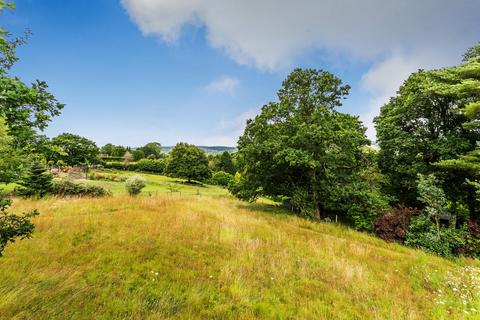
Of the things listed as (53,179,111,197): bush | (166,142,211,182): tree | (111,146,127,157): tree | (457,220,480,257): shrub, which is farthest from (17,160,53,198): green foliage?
(111,146,127,157): tree

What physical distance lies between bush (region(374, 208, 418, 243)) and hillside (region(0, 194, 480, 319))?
6.74 feet

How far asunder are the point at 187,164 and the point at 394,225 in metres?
39.4

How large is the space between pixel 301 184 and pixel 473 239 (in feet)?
29.0

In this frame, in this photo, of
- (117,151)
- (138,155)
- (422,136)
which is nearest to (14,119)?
(422,136)

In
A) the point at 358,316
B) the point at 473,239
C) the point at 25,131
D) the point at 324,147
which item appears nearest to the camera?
the point at 25,131

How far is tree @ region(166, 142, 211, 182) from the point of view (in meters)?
44.3

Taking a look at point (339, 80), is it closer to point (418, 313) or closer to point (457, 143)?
point (457, 143)

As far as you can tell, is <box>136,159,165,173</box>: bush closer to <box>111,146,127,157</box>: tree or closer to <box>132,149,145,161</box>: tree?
<box>132,149,145,161</box>: tree

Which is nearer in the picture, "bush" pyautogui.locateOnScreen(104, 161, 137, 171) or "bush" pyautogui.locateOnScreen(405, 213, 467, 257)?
"bush" pyautogui.locateOnScreen(405, 213, 467, 257)

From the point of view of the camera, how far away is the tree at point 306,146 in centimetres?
1286

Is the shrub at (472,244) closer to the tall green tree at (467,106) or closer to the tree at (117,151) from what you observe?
the tall green tree at (467,106)

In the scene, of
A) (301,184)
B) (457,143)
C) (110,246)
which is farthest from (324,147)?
(110,246)

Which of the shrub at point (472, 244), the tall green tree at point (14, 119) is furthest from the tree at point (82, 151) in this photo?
the shrub at point (472, 244)

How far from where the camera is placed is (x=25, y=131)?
2.72 meters
